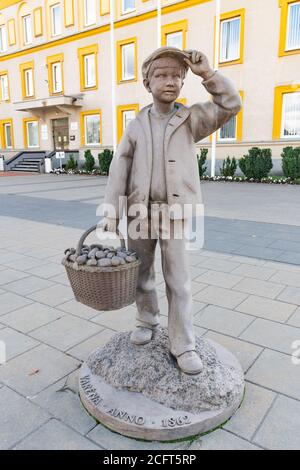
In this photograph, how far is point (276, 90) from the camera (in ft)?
50.1

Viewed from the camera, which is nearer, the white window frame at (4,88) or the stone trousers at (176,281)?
the stone trousers at (176,281)

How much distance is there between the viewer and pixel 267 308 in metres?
3.57

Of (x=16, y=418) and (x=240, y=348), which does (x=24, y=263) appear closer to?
(x=16, y=418)

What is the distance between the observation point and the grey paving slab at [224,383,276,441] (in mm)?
2068

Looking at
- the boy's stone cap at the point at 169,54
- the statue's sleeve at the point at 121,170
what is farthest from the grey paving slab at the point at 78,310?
the boy's stone cap at the point at 169,54

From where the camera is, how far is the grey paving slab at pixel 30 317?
3.29 metres

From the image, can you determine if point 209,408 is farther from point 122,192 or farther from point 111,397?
point 122,192

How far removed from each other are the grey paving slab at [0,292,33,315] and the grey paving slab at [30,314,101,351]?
56 centimetres

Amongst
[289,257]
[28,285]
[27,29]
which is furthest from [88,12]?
[28,285]

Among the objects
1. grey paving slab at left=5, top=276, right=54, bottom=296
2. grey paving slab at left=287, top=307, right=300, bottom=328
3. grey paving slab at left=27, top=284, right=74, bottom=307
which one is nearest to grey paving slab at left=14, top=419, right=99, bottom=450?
grey paving slab at left=27, top=284, right=74, bottom=307

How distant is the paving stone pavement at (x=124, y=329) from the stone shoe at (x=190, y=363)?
0.34 metres

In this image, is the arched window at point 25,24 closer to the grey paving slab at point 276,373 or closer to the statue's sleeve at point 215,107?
the statue's sleeve at point 215,107

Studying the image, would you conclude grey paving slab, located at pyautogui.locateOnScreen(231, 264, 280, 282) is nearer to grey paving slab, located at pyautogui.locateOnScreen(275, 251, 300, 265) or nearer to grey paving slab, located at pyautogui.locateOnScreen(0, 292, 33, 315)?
grey paving slab, located at pyautogui.locateOnScreen(275, 251, 300, 265)
